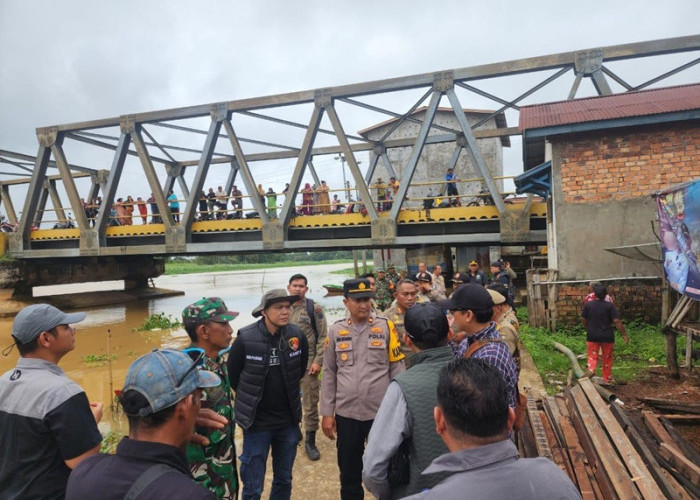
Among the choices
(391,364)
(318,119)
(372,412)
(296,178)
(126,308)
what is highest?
(318,119)

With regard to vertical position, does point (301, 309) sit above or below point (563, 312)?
above

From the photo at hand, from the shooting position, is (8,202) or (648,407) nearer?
(648,407)

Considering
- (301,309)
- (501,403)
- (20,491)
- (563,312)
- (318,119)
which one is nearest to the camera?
(501,403)

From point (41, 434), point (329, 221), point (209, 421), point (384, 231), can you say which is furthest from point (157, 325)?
point (209, 421)

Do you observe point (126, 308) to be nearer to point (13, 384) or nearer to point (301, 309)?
point (301, 309)

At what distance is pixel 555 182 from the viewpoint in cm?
779

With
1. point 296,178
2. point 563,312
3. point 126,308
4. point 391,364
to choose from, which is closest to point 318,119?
point 296,178

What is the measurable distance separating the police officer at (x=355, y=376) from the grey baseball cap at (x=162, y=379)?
150 cm

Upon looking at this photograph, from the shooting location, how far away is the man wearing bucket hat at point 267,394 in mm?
2664

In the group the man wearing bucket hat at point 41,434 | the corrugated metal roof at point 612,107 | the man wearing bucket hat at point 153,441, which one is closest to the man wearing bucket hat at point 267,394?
the man wearing bucket hat at point 41,434

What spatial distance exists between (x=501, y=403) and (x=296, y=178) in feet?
34.7

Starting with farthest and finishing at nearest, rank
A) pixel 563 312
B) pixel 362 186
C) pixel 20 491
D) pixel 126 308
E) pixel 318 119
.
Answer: pixel 126 308
pixel 318 119
pixel 362 186
pixel 563 312
pixel 20 491

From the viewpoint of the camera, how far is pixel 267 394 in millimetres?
2730

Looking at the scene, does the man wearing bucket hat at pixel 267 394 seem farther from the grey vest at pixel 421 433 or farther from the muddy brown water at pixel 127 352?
the grey vest at pixel 421 433
